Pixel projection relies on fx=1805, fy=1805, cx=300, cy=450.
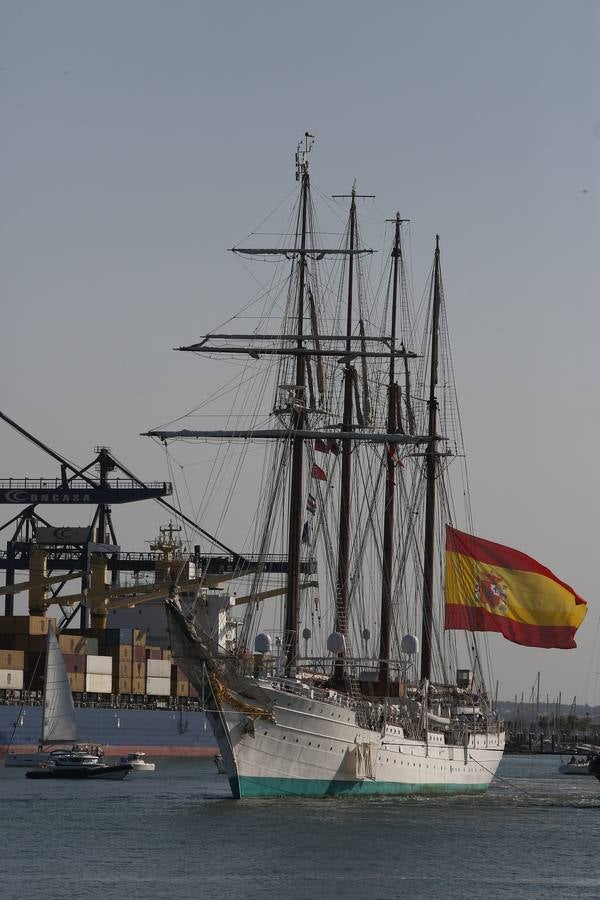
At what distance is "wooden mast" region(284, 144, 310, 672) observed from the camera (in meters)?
66.8

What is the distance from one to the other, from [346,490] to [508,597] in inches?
335

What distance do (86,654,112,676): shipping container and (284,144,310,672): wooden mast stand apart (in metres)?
47.5

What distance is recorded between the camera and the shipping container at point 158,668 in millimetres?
123562

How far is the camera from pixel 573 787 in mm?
106312

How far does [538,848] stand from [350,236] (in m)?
32.0

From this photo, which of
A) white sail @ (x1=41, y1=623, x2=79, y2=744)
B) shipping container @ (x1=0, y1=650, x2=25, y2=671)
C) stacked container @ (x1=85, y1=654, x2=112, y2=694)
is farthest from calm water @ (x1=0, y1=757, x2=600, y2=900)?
stacked container @ (x1=85, y1=654, x2=112, y2=694)

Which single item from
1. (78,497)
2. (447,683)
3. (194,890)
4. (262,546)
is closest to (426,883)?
(194,890)

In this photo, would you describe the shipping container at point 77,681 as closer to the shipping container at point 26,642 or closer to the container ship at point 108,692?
the container ship at point 108,692

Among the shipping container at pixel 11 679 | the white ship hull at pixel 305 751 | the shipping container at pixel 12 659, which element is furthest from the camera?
the shipping container at pixel 12 659

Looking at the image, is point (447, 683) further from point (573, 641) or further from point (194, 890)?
point (194, 890)

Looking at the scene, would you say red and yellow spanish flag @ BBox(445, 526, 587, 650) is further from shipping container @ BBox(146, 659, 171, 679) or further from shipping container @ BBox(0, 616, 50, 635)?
shipping container @ BBox(146, 659, 171, 679)

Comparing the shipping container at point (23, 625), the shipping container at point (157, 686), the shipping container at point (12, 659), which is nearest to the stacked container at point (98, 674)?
the shipping container at point (23, 625)

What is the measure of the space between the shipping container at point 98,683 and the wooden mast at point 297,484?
47.4 metres

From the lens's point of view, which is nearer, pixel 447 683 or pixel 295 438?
pixel 295 438
